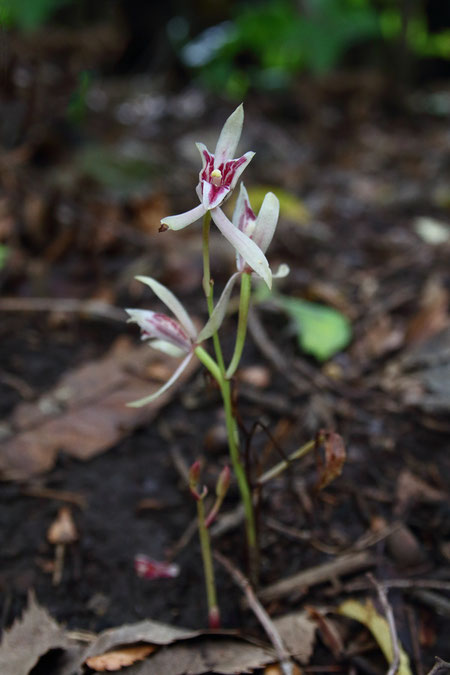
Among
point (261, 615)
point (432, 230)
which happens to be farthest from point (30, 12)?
point (261, 615)

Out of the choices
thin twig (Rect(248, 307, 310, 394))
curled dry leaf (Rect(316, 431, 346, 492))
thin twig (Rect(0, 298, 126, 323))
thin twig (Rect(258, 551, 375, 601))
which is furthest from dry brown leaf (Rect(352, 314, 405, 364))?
curled dry leaf (Rect(316, 431, 346, 492))

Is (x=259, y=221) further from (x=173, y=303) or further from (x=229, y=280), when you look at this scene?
(x=173, y=303)

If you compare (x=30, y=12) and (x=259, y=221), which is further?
(x=30, y=12)

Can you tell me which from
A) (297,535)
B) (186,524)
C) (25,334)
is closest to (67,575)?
(186,524)

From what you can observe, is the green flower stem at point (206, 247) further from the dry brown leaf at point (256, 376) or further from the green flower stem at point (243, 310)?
the dry brown leaf at point (256, 376)

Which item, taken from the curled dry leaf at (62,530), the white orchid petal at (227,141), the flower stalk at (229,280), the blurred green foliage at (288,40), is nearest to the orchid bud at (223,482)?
the flower stalk at (229,280)

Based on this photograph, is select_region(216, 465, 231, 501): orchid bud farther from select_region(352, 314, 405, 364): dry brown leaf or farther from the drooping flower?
select_region(352, 314, 405, 364): dry brown leaf
